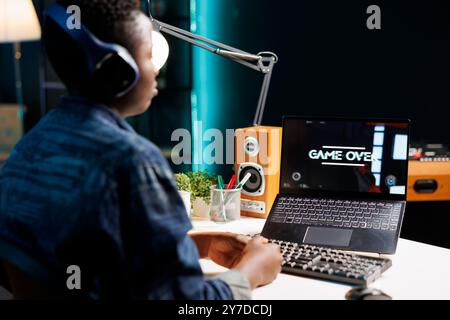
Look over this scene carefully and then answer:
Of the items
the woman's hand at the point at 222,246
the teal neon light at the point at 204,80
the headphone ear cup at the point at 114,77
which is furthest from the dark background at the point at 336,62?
the headphone ear cup at the point at 114,77

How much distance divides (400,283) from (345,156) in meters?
0.46

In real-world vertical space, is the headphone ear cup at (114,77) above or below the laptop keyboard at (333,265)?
above

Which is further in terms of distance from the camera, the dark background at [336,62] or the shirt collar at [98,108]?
the dark background at [336,62]

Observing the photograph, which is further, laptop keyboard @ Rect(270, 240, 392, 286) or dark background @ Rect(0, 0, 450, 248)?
dark background @ Rect(0, 0, 450, 248)

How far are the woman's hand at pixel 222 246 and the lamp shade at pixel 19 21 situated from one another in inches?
122

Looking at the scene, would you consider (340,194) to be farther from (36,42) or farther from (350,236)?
(36,42)

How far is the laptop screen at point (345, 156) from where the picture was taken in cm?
149

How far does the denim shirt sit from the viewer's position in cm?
80

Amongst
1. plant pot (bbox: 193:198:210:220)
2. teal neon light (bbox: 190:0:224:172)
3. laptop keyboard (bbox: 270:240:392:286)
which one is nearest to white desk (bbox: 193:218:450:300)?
laptop keyboard (bbox: 270:240:392:286)

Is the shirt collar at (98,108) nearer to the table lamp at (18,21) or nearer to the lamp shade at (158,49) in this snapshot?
the lamp shade at (158,49)

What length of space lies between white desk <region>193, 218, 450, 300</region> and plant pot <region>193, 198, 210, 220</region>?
1.36 ft

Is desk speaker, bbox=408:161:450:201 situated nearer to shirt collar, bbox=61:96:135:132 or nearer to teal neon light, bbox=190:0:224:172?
teal neon light, bbox=190:0:224:172

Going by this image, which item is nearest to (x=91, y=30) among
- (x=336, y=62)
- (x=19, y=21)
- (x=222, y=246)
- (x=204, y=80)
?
(x=222, y=246)

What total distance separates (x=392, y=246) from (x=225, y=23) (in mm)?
1958
